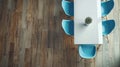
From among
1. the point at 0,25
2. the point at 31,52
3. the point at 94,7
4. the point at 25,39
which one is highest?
the point at 94,7

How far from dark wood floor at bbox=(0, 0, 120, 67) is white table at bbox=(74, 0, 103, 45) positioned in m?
0.71

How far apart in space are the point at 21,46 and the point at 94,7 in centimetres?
199

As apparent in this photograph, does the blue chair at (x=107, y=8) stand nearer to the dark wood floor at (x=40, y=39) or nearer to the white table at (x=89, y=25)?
the white table at (x=89, y=25)

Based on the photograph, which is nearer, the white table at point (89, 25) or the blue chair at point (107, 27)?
the white table at point (89, 25)

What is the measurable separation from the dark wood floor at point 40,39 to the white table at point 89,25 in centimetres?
71

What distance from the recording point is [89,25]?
3.69m

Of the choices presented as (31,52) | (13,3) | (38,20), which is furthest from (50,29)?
(13,3)

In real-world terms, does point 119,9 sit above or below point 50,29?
above

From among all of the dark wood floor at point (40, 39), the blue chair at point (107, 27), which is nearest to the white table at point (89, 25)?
the blue chair at point (107, 27)

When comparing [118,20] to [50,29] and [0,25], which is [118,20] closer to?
[50,29]

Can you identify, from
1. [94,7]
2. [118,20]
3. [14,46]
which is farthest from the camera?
[14,46]

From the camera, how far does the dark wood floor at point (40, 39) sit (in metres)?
4.27

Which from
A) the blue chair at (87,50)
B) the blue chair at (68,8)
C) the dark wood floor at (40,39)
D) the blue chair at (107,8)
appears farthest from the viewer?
the dark wood floor at (40,39)

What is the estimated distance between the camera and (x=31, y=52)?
15.0 feet
